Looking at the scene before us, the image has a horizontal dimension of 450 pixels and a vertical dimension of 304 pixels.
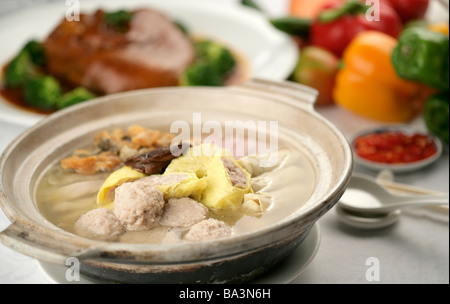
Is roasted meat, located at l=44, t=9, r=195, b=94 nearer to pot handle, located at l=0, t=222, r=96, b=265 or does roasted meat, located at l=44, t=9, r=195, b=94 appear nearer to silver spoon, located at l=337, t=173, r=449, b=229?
silver spoon, located at l=337, t=173, r=449, b=229

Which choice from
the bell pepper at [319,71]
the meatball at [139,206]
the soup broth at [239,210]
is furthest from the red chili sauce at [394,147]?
the meatball at [139,206]

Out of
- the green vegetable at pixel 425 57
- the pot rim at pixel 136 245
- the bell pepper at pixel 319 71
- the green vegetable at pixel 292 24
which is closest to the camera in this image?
the pot rim at pixel 136 245

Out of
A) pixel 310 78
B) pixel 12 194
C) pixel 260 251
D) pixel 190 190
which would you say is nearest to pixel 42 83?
pixel 310 78

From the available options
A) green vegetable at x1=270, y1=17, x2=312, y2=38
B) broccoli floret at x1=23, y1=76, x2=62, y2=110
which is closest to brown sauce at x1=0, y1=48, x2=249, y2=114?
broccoli floret at x1=23, y1=76, x2=62, y2=110

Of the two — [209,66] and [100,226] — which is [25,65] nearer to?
[209,66]

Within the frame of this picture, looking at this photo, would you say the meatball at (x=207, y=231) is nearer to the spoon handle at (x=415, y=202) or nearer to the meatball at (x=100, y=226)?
the meatball at (x=100, y=226)
